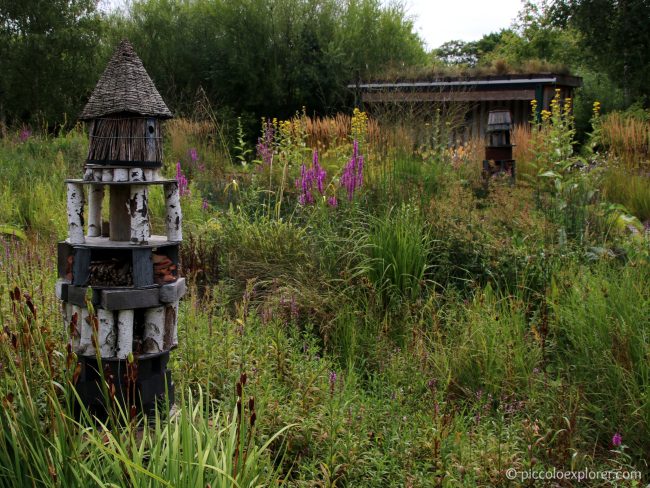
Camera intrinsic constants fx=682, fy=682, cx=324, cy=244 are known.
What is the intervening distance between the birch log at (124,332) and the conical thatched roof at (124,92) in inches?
34.1

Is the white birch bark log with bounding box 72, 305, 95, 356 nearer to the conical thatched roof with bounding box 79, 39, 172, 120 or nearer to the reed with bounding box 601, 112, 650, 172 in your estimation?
the conical thatched roof with bounding box 79, 39, 172, 120

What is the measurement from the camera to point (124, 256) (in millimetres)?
3074

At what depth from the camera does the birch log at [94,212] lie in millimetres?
3268

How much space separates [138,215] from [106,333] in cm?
52

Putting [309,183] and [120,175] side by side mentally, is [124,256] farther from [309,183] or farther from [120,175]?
[309,183]

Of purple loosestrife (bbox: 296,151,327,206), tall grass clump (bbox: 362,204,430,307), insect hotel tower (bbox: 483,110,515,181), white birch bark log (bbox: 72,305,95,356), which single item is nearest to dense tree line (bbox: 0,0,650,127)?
insect hotel tower (bbox: 483,110,515,181)

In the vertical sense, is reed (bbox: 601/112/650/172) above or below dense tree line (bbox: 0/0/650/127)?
below

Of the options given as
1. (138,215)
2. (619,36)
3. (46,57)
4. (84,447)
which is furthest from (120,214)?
(619,36)

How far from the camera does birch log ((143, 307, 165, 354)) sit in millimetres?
3002

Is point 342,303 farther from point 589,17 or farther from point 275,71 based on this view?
point 589,17

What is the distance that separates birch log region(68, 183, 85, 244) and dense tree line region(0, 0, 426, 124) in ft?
45.1

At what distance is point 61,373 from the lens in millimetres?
3076

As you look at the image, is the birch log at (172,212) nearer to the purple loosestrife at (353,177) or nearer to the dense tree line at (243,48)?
the purple loosestrife at (353,177)

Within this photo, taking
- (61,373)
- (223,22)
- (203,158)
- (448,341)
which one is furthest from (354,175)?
(223,22)
